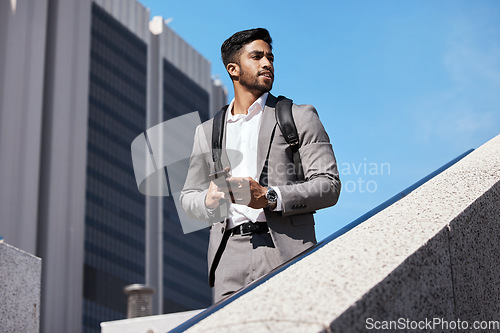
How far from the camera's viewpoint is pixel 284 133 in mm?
3863

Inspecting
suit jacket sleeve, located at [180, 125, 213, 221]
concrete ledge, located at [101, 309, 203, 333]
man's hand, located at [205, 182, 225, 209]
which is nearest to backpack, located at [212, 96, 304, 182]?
suit jacket sleeve, located at [180, 125, 213, 221]

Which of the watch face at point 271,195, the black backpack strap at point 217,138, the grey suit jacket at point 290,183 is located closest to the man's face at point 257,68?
the grey suit jacket at point 290,183

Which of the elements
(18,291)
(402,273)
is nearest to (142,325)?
(18,291)

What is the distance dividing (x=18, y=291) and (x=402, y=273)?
4.44 m

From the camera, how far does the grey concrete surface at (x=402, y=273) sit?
221 centimetres

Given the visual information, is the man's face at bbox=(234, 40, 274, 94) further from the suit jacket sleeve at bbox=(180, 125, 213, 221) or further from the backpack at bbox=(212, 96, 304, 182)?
the suit jacket sleeve at bbox=(180, 125, 213, 221)

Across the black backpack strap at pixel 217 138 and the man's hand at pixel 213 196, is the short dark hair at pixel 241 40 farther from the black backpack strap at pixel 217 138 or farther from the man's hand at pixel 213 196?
the man's hand at pixel 213 196

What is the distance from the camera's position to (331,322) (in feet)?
6.89

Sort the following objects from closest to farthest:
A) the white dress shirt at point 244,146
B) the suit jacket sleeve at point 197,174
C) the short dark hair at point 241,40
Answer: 1. the white dress shirt at point 244,146
2. the suit jacket sleeve at point 197,174
3. the short dark hair at point 241,40

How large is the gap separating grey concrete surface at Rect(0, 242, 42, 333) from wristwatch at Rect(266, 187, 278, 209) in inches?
126

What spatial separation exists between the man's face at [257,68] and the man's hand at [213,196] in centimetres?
80

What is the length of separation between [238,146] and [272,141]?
0.22 meters

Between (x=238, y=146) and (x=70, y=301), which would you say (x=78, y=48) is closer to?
(x=70, y=301)

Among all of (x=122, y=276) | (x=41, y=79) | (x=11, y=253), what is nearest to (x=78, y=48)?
(x=41, y=79)
